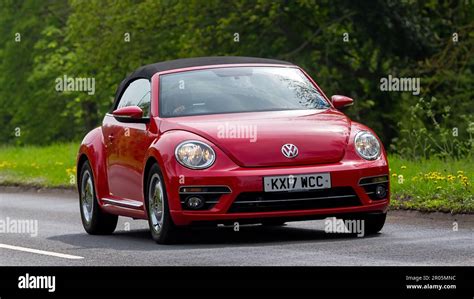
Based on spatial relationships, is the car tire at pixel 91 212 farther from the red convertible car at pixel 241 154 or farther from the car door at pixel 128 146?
the red convertible car at pixel 241 154

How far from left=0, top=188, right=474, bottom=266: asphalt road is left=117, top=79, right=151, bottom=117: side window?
125cm

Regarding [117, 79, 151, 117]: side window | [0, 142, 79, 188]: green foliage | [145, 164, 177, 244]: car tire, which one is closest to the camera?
[145, 164, 177, 244]: car tire

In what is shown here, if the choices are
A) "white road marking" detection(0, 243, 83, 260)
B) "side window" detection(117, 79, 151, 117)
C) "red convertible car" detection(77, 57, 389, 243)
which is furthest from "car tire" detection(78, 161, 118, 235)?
"white road marking" detection(0, 243, 83, 260)

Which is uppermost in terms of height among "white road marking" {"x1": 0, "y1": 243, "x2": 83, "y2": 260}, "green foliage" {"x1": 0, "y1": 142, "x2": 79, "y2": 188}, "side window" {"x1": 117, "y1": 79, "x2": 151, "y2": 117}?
"side window" {"x1": 117, "y1": 79, "x2": 151, "y2": 117}

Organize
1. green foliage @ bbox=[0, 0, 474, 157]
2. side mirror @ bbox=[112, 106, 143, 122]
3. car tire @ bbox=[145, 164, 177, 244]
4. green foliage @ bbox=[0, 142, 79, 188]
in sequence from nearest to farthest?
car tire @ bbox=[145, 164, 177, 244] → side mirror @ bbox=[112, 106, 143, 122] → green foliage @ bbox=[0, 142, 79, 188] → green foliage @ bbox=[0, 0, 474, 157]

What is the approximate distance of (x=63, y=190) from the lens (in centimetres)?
2420

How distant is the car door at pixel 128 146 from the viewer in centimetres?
1318

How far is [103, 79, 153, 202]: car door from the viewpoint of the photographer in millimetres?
13180

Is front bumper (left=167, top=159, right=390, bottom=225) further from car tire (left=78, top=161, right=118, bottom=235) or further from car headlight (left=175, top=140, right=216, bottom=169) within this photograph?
car tire (left=78, top=161, right=118, bottom=235)

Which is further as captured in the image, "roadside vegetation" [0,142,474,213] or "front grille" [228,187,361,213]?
"roadside vegetation" [0,142,474,213]

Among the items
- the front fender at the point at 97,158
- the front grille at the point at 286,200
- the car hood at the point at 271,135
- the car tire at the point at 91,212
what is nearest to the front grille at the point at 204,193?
the front grille at the point at 286,200

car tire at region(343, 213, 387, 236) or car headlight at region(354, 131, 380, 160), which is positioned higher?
car headlight at region(354, 131, 380, 160)
